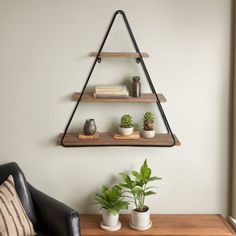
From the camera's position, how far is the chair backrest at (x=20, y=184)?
2453 millimetres

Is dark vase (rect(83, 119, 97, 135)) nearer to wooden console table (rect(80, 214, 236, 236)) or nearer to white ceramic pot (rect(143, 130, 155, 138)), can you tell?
white ceramic pot (rect(143, 130, 155, 138))

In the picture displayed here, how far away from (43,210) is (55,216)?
164 millimetres

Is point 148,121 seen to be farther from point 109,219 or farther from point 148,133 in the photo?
point 109,219

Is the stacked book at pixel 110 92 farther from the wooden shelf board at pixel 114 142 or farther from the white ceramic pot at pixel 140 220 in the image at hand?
the white ceramic pot at pixel 140 220

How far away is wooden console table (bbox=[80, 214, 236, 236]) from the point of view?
2.46 metres

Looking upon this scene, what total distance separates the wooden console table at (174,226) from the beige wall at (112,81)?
0.32 feet

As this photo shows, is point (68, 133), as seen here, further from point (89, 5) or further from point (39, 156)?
point (89, 5)

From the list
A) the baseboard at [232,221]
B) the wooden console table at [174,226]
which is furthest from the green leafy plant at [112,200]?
the baseboard at [232,221]

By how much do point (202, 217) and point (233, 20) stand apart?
1.47m

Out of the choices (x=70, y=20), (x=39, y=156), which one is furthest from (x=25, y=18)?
(x=39, y=156)

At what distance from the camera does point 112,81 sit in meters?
2.68

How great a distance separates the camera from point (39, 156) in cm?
274

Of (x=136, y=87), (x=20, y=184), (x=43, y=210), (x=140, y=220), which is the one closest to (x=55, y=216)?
(x=43, y=210)

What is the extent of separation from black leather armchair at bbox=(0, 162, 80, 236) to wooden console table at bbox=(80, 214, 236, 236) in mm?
256
